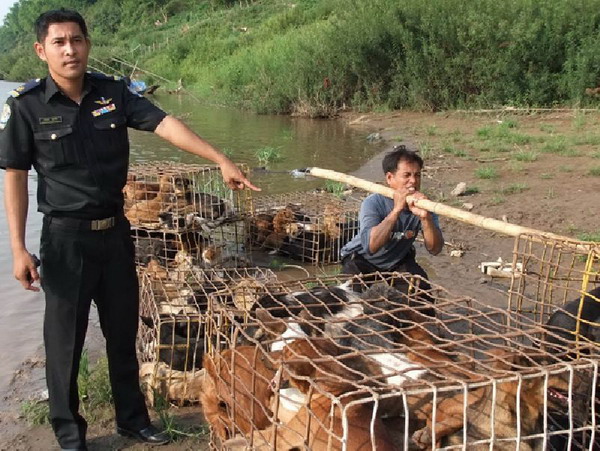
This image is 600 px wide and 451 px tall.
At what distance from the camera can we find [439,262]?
6727 mm

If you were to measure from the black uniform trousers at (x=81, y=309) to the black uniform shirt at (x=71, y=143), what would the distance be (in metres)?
0.13

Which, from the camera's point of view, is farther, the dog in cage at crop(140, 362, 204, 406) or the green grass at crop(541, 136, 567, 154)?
the green grass at crop(541, 136, 567, 154)

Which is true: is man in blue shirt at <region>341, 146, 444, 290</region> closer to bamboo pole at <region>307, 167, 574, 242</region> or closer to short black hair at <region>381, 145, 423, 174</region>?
short black hair at <region>381, 145, 423, 174</region>

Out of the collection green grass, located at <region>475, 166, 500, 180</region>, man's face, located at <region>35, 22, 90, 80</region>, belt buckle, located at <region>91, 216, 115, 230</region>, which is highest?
man's face, located at <region>35, 22, 90, 80</region>

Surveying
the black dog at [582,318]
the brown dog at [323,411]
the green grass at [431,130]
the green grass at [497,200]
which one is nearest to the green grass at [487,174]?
the green grass at [497,200]

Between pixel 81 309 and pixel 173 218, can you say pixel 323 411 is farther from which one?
pixel 173 218

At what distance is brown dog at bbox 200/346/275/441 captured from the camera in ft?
7.98

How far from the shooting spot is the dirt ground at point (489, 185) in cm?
412

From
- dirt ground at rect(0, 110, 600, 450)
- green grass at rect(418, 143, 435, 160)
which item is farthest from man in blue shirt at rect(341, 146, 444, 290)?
green grass at rect(418, 143, 435, 160)

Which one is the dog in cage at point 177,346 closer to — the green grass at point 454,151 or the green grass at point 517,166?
the green grass at point 517,166

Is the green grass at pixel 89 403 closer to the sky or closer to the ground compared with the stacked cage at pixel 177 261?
closer to the ground

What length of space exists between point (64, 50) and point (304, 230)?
4.40 meters

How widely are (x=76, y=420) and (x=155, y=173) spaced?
3.62 metres

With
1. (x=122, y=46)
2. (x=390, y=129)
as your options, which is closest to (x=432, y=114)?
(x=390, y=129)
